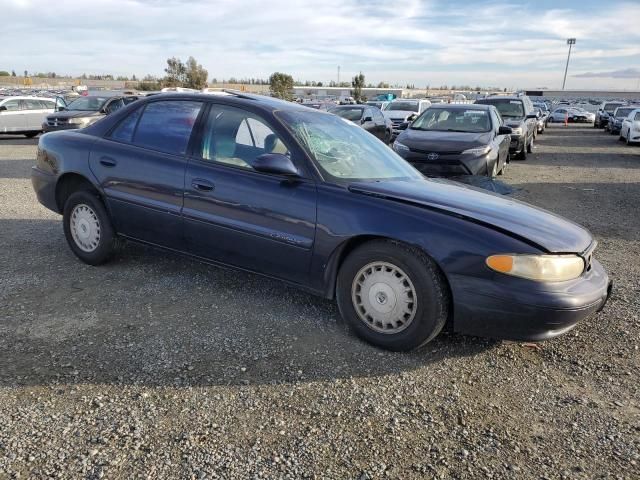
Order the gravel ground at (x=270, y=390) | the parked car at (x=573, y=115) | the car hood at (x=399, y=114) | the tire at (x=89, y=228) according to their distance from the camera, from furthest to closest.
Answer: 1. the parked car at (x=573, y=115)
2. the car hood at (x=399, y=114)
3. the tire at (x=89, y=228)
4. the gravel ground at (x=270, y=390)

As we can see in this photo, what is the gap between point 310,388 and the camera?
3000 mm

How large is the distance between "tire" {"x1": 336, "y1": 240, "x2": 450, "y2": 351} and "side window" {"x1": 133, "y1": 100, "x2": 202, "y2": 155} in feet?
5.77

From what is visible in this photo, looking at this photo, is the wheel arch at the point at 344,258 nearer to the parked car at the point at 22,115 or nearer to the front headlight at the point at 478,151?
the front headlight at the point at 478,151

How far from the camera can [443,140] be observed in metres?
8.85

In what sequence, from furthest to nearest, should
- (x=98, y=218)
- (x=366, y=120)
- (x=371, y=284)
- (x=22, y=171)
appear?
(x=366, y=120), (x=22, y=171), (x=98, y=218), (x=371, y=284)

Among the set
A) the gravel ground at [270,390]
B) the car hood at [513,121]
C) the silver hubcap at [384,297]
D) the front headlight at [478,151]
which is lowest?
the gravel ground at [270,390]

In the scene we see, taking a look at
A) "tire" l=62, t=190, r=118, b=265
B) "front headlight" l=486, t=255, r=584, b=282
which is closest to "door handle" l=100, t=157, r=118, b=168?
"tire" l=62, t=190, r=118, b=265

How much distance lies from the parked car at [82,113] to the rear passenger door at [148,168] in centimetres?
1107

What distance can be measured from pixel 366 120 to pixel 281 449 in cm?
1341

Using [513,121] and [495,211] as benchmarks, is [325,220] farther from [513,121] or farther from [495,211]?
[513,121]

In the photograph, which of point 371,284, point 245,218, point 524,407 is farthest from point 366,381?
point 245,218

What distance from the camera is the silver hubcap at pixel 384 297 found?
329 cm

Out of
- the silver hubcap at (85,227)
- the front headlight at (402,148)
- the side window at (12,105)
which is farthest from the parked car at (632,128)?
the side window at (12,105)

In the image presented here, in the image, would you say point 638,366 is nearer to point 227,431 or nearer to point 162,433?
point 227,431
